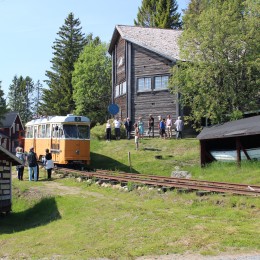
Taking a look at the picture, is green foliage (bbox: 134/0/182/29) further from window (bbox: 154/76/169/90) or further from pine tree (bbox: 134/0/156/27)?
window (bbox: 154/76/169/90)

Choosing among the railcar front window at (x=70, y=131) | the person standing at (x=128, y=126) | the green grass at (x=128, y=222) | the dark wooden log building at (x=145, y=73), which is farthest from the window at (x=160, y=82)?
the green grass at (x=128, y=222)

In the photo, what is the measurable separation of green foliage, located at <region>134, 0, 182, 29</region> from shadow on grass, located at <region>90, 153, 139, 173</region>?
37.2m

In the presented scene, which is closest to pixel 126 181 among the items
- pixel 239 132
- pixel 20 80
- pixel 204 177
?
pixel 204 177

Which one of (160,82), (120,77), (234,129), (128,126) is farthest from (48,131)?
(120,77)

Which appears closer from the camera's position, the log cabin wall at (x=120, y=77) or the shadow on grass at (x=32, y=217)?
the shadow on grass at (x=32, y=217)

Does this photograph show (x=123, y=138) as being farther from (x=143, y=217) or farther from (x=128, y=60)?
(x=143, y=217)

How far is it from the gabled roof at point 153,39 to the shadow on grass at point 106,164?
31.7 ft

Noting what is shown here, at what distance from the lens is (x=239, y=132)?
19.2 metres

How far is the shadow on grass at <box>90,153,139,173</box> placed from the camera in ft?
82.4

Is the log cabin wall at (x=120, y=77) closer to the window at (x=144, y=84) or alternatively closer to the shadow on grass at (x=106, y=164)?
the window at (x=144, y=84)

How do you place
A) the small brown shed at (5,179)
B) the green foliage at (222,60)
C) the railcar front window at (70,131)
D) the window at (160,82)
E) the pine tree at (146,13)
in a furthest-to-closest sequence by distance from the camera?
the pine tree at (146,13)
the window at (160,82)
the green foliage at (222,60)
the railcar front window at (70,131)
the small brown shed at (5,179)

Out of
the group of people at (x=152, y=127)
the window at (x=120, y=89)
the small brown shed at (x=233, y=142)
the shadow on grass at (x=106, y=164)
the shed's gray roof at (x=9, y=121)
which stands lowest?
the shadow on grass at (x=106, y=164)

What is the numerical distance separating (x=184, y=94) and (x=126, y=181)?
9.50 metres

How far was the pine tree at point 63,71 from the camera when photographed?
57750 mm
